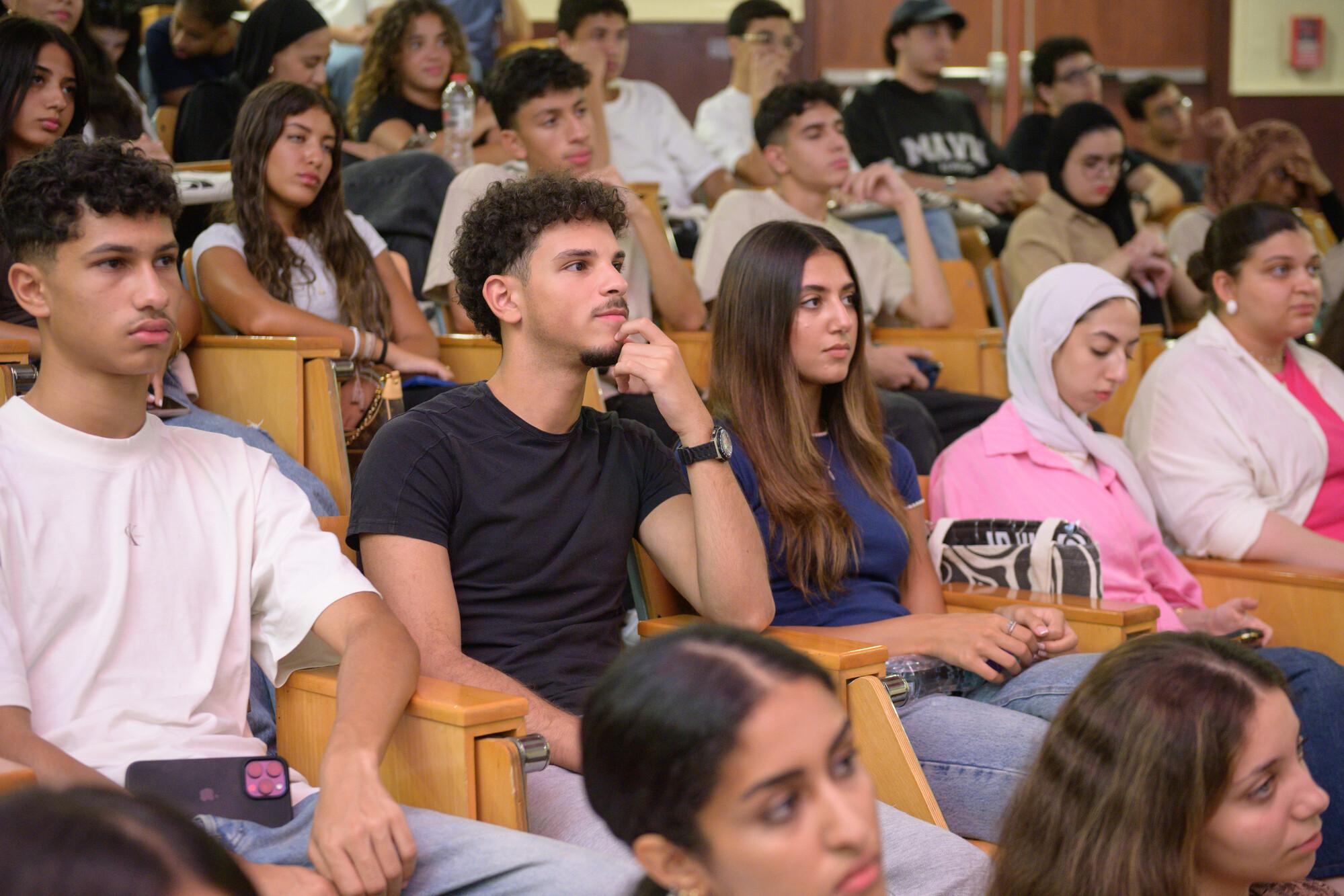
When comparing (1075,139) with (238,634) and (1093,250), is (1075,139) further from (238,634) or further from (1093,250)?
(238,634)

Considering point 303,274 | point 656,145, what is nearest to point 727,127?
point 656,145

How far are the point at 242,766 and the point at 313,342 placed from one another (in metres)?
1.07

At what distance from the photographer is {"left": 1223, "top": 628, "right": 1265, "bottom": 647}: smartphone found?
2338 mm

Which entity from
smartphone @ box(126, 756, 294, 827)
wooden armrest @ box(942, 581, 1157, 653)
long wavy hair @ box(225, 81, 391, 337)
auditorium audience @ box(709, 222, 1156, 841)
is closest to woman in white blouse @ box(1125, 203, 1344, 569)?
wooden armrest @ box(942, 581, 1157, 653)

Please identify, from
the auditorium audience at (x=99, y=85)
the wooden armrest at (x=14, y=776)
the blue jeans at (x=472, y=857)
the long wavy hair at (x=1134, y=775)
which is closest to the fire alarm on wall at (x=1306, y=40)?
the auditorium audience at (x=99, y=85)

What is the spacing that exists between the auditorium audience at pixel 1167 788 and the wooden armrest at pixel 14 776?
2.98ft

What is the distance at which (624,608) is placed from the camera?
2109mm

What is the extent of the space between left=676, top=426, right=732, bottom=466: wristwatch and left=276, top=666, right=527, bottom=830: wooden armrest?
1.68 feet

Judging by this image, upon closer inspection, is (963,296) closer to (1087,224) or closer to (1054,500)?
(1087,224)

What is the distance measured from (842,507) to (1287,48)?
19.1ft

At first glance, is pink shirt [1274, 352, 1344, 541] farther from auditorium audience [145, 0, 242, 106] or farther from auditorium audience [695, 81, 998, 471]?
auditorium audience [145, 0, 242, 106]

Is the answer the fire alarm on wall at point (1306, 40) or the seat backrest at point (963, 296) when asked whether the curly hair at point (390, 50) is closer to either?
the seat backrest at point (963, 296)

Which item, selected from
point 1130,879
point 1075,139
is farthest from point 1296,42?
point 1130,879

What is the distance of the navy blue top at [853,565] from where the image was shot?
2180 millimetres
